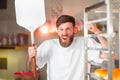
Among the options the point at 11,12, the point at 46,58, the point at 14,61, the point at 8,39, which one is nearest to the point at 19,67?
the point at 14,61

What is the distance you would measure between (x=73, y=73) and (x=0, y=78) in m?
2.26

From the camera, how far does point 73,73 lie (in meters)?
1.75

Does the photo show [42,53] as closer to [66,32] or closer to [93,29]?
[66,32]

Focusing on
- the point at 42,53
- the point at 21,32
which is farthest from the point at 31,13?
the point at 21,32

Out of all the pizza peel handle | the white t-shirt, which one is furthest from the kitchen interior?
the pizza peel handle

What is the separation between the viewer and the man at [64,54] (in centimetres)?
174

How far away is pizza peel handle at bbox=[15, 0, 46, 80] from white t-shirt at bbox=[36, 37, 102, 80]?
21.3 inches

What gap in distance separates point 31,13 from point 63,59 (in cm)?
61

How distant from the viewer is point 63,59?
1803 millimetres

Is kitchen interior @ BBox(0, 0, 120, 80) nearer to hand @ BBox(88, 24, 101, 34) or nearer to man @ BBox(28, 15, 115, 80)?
man @ BBox(28, 15, 115, 80)

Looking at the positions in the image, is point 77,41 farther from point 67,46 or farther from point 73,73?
point 73,73

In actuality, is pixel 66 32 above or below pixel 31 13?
below

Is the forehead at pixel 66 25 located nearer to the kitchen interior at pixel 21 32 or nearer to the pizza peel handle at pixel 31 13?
the pizza peel handle at pixel 31 13

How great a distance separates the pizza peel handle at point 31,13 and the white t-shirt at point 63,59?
54 cm
